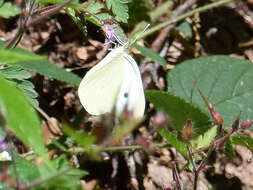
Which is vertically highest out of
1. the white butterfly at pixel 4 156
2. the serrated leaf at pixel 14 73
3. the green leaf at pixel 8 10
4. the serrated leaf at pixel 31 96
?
the green leaf at pixel 8 10

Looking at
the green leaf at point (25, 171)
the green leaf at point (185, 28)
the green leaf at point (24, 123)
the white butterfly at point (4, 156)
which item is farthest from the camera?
the green leaf at point (185, 28)

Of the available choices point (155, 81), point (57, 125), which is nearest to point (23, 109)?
point (57, 125)

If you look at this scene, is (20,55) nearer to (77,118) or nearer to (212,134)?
(212,134)

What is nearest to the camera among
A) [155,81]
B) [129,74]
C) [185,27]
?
[129,74]

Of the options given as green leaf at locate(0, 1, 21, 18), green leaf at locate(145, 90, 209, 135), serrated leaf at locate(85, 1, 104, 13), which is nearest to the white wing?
green leaf at locate(145, 90, 209, 135)

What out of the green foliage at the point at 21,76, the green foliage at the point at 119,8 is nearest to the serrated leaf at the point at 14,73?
the green foliage at the point at 21,76

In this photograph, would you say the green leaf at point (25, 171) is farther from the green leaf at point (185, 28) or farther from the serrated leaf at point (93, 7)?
the green leaf at point (185, 28)

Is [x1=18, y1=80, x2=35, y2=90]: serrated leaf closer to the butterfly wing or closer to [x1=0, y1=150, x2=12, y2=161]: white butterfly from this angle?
[x1=0, y1=150, x2=12, y2=161]: white butterfly
